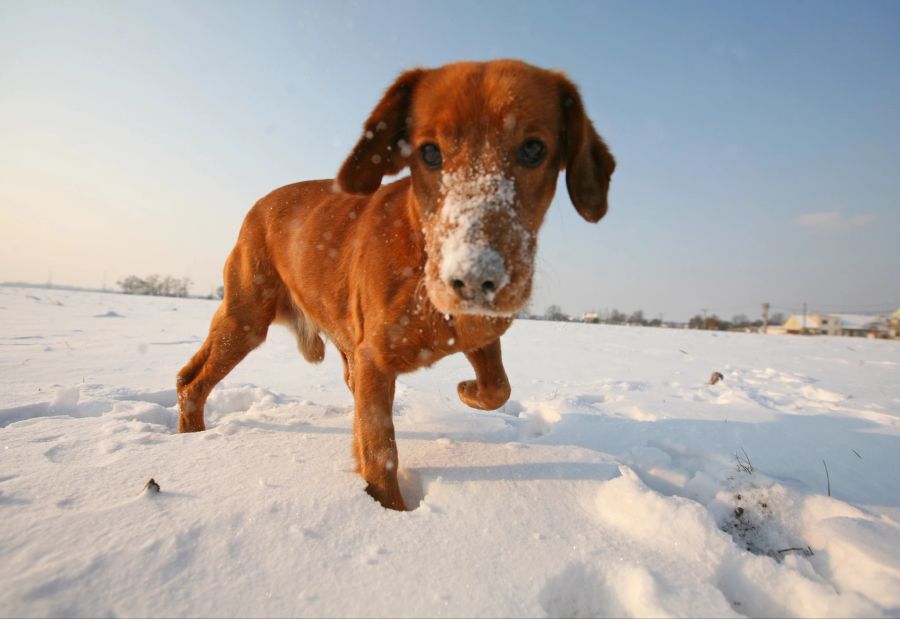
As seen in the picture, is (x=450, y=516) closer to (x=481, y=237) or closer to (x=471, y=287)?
(x=471, y=287)

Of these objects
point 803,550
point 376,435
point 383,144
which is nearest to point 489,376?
point 376,435

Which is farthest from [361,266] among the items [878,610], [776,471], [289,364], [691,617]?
[289,364]

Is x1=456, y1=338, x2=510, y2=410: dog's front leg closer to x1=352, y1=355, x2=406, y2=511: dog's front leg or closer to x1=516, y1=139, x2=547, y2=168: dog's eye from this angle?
x1=352, y1=355, x2=406, y2=511: dog's front leg

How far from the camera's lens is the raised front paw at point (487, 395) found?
2.78m

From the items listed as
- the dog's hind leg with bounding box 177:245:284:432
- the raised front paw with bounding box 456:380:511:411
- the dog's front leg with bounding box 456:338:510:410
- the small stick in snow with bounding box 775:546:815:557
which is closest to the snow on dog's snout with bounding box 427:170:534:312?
the dog's front leg with bounding box 456:338:510:410

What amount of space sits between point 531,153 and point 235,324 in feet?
8.51

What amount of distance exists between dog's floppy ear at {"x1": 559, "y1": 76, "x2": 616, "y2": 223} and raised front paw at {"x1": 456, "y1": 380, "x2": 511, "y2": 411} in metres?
1.15

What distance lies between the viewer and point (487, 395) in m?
2.79

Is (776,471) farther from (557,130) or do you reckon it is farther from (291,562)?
(291,562)

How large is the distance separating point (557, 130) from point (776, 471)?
2.20 meters

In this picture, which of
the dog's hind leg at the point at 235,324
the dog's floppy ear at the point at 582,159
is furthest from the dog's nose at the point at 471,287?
the dog's hind leg at the point at 235,324

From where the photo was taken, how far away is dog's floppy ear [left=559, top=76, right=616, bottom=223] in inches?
90.0

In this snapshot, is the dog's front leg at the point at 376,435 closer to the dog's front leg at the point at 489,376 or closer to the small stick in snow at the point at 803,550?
the dog's front leg at the point at 489,376

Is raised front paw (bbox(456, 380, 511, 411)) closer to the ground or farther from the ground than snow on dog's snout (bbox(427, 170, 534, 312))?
closer to the ground
